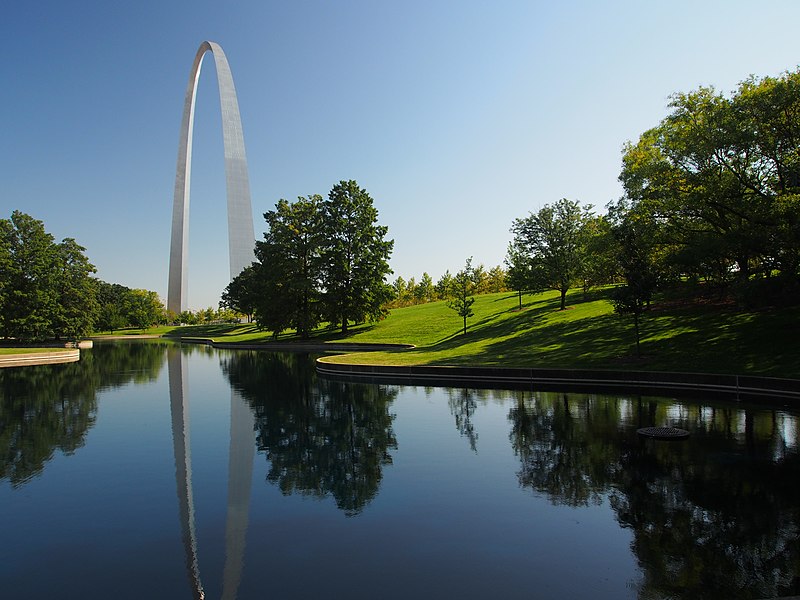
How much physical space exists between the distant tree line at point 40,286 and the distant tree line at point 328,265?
24790 millimetres

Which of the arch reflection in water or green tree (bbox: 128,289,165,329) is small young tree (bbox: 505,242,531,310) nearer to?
the arch reflection in water

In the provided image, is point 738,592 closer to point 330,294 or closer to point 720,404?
point 720,404

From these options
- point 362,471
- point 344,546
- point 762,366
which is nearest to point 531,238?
point 762,366

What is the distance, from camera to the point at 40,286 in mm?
56719

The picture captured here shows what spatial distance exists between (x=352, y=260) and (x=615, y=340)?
3207 centimetres

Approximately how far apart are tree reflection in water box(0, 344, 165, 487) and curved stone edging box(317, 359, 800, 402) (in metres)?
12.4

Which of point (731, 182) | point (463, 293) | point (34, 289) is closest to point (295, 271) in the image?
point (463, 293)

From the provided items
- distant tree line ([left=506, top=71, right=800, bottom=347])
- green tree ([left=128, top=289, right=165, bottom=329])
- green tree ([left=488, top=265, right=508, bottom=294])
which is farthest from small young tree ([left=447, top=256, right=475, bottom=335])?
green tree ([left=128, top=289, right=165, bottom=329])

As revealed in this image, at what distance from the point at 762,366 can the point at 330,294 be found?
1572 inches

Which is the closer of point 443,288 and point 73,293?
point 73,293

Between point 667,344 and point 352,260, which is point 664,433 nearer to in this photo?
point 667,344

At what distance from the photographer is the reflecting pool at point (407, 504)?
20.0 ft

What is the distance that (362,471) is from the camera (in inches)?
420

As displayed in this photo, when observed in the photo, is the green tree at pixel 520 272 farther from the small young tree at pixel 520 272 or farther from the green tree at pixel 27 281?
the green tree at pixel 27 281
